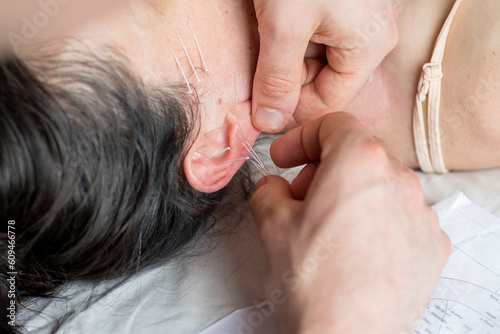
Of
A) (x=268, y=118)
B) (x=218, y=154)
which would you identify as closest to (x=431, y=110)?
(x=268, y=118)

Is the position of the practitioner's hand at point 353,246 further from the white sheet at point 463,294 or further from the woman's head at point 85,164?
the woman's head at point 85,164

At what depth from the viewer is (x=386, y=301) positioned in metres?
0.67

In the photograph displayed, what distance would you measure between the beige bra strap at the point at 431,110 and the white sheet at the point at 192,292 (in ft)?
0.32

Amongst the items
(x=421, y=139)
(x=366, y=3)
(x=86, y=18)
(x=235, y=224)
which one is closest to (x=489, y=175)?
(x=421, y=139)

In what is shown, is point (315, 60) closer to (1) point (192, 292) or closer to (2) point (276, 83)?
(2) point (276, 83)

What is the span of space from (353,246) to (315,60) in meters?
0.64

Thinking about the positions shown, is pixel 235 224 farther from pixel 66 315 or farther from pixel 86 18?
pixel 86 18

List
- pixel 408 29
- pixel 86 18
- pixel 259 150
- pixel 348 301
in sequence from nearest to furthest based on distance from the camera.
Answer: pixel 348 301
pixel 86 18
pixel 408 29
pixel 259 150

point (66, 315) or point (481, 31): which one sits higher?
point (481, 31)

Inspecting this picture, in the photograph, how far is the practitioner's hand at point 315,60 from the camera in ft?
2.90

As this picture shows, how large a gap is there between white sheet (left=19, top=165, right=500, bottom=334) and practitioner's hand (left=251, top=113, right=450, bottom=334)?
28cm

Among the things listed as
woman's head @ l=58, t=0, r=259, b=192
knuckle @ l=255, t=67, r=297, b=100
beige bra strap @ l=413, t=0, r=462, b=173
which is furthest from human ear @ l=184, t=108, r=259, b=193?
beige bra strap @ l=413, t=0, r=462, b=173

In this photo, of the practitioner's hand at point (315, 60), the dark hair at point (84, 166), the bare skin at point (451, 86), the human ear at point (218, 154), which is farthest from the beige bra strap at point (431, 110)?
the dark hair at point (84, 166)

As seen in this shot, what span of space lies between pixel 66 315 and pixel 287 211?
62 cm
